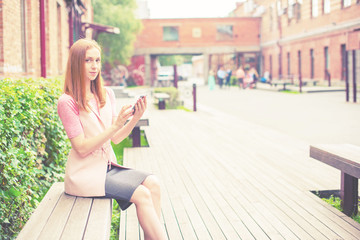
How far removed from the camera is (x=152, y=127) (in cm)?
1209

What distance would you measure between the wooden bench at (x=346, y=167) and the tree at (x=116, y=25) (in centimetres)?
3541

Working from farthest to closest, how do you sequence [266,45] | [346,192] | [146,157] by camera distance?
[266,45] → [146,157] → [346,192]

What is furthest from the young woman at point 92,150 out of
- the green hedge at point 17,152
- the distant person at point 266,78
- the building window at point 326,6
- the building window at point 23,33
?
the distant person at point 266,78

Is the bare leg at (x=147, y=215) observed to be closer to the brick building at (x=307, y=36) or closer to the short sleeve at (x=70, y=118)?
the short sleeve at (x=70, y=118)

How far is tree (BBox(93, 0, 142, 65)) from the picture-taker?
39625mm

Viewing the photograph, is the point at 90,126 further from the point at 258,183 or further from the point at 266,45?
the point at 266,45

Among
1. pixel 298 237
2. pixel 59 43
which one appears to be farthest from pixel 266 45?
pixel 298 237

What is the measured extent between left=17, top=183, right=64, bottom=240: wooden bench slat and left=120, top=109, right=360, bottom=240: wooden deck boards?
0.80 m

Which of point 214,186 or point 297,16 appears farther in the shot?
point 297,16

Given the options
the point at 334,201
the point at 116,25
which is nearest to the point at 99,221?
the point at 334,201

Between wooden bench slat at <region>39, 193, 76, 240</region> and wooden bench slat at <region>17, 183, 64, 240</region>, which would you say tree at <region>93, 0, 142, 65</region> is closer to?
wooden bench slat at <region>17, 183, 64, 240</region>

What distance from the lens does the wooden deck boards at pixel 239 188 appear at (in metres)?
4.21

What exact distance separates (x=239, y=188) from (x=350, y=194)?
Result: 1335mm

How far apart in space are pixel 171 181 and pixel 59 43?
33.5ft
